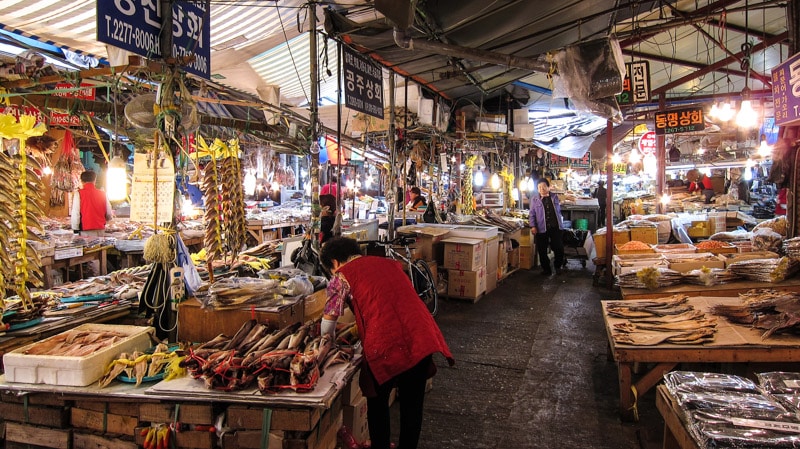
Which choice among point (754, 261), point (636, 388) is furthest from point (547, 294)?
point (636, 388)

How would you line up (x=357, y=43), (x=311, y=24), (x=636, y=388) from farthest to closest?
(x=357, y=43) < (x=311, y=24) < (x=636, y=388)

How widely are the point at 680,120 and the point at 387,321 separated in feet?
34.8

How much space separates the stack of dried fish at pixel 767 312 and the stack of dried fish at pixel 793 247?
137 centimetres

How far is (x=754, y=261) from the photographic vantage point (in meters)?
5.72

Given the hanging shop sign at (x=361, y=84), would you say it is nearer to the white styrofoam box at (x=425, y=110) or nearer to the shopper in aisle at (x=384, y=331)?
the white styrofoam box at (x=425, y=110)

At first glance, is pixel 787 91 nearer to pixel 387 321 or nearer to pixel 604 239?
pixel 604 239

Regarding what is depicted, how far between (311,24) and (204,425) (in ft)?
14.7

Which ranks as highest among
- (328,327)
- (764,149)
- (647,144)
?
(647,144)

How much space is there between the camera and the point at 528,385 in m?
5.10

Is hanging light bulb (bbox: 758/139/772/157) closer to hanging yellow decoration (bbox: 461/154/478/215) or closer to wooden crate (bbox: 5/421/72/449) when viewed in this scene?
hanging yellow decoration (bbox: 461/154/478/215)

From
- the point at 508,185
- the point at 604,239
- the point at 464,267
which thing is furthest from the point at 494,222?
the point at 508,185

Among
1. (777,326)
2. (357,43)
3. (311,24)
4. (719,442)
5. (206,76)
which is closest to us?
(719,442)

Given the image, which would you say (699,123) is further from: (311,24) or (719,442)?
(719,442)

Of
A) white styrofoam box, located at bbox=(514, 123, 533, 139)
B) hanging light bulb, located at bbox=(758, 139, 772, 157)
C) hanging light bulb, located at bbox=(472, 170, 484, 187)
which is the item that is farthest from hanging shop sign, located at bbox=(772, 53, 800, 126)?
hanging light bulb, located at bbox=(472, 170, 484, 187)
